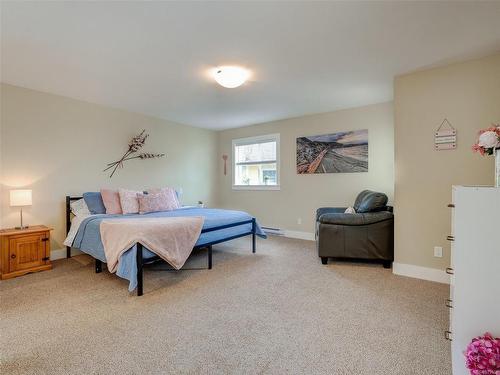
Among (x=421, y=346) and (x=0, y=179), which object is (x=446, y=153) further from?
(x=0, y=179)

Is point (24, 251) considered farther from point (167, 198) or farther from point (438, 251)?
point (438, 251)

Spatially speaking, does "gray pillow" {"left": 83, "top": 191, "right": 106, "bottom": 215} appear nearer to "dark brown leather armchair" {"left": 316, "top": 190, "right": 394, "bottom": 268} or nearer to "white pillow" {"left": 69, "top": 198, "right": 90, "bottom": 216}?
"white pillow" {"left": 69, "top": 198, "right": 90, "bottom": 216}

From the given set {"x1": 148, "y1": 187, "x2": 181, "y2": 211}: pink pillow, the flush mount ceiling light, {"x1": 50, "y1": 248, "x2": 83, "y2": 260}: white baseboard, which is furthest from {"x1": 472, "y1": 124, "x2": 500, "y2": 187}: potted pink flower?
{"x1": 50, "y1": 248, "x2": 83, "y2": 260}: white baseboard

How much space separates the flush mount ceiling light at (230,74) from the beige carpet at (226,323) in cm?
232

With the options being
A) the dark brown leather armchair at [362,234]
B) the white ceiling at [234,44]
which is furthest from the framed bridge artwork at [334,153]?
the dark brown leather armchair at [362,234]

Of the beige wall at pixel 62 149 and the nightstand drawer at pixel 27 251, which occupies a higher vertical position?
the beige wall at pixel 62 149

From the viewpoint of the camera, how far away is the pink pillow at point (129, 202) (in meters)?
3.93

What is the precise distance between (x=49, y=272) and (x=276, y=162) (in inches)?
163

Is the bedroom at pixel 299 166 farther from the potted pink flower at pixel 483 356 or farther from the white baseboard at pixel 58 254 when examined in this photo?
the potted pink flower at pixel 483 356

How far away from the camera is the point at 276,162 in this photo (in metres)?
5.44

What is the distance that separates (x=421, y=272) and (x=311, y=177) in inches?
96.0

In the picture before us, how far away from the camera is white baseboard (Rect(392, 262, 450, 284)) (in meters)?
2.88

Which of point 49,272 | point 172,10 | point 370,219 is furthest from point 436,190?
point 49,272

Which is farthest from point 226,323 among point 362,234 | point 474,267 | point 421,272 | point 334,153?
point 334,153
